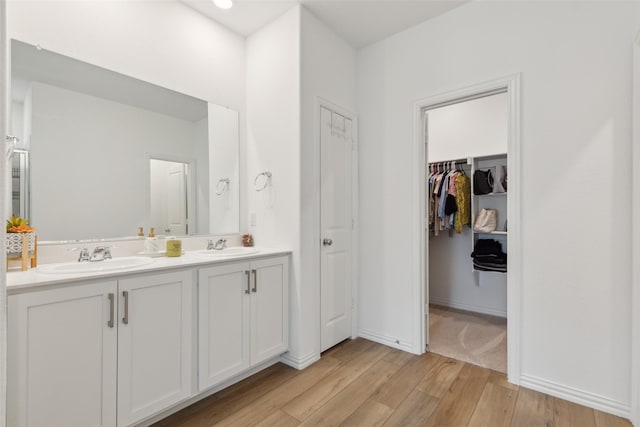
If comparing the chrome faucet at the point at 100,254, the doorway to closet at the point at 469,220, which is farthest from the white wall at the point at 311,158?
the chrome faucet at the point at 100,254

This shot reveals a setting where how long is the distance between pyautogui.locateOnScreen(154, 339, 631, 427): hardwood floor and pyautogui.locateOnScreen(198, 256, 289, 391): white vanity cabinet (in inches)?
6.8

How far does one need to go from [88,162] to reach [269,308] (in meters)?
1.58

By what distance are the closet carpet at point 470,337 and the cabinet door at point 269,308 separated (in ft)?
4.50

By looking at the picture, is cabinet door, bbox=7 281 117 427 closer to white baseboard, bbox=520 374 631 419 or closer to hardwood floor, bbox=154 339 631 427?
hardwood floor, bbox=154 339 631 427

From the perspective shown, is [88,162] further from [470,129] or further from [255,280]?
[470,129]

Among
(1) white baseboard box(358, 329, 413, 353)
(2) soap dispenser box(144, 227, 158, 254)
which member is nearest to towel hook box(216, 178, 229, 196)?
(2) soap dispenser box(144, 227, 158, 254)

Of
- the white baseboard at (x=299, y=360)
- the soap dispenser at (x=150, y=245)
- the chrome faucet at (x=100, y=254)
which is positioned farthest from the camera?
the white baseboard at (x=299, y=360)

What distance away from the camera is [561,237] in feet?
6.66

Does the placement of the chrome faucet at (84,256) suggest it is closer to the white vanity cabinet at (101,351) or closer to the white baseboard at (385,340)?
the white vanity cabinet at (101,351)

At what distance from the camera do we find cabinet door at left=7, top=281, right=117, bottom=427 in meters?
1.29

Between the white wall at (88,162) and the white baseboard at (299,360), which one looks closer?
the white wall at (88,162)

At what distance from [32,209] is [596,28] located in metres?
3.61

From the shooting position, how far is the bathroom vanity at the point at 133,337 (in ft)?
4.36

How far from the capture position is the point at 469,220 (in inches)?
141
